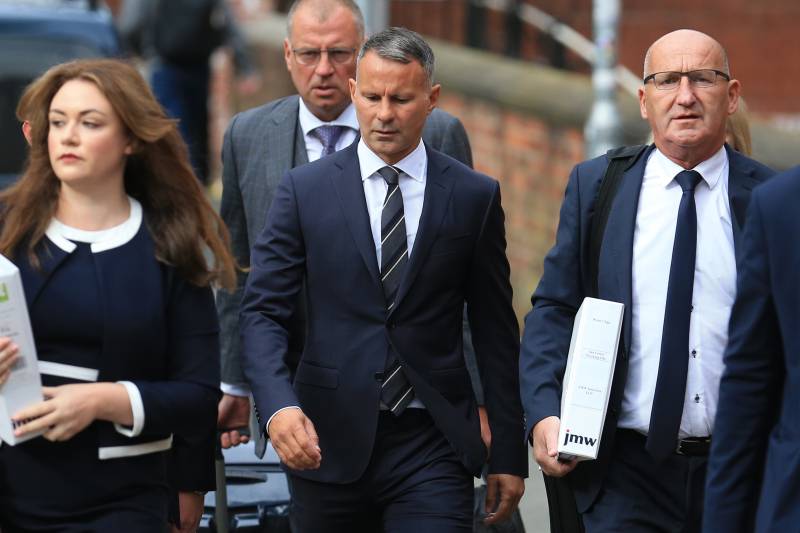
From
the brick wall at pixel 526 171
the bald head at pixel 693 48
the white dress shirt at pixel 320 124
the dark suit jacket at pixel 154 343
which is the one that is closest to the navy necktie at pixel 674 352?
the bald head at pixel 693 48

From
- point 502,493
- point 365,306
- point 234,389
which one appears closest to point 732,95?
point 365,306

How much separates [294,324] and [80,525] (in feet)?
4.02

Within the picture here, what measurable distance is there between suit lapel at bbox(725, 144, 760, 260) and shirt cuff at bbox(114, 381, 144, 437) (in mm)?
1540

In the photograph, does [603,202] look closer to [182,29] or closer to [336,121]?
[336,121]

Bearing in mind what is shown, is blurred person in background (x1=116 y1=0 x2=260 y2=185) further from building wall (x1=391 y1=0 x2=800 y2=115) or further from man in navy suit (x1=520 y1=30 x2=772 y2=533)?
man in navy suit (x1=520 y1=30 x2=772 y2=533)

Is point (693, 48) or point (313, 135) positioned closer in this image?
point (693, 48)

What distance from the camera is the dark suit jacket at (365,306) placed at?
467cm

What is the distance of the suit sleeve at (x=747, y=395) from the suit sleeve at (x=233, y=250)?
221 cm

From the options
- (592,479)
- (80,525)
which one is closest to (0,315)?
(80,525)

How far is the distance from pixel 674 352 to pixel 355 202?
3.06 feet

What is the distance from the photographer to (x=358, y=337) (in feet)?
15.4

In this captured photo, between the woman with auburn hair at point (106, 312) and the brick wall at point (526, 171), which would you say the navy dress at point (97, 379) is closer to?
the woman with auburn hair at point (106, 312)

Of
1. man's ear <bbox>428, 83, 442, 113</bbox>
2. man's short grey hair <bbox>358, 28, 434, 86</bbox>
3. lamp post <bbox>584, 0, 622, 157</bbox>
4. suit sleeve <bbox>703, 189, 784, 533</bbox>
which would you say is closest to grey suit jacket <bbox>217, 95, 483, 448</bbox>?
man's ear <bbox>428, 83, 442, 113</bbox>

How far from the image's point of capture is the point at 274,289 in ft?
15.5
